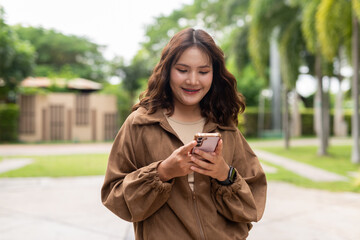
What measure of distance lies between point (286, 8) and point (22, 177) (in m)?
9.70

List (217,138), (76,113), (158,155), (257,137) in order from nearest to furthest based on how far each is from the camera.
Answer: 1. (217,138)
2. (158,155)
3. (76,113)
4. (257,137)

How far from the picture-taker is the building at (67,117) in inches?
741

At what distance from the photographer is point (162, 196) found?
52.5 inches

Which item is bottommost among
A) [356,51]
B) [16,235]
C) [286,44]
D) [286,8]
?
[16,235]

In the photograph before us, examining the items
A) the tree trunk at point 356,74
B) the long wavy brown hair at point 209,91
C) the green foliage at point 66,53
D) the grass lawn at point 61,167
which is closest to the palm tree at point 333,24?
the tree trunk at point 356,74

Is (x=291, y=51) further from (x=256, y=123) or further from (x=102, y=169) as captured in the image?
(x=256, y=123)

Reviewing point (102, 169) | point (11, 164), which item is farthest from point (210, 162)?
point (11, 164)

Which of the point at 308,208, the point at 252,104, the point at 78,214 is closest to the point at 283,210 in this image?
the point at 308,208

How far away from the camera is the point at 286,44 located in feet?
38.8

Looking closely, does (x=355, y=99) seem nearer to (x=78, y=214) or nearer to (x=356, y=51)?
(x=356, y=51)

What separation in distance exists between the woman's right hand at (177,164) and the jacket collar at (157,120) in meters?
0.19

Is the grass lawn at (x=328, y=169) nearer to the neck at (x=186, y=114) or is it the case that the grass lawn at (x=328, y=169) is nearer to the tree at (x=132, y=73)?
the neck at (x=186, y=114)

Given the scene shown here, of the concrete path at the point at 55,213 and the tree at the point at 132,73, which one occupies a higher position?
the tree at the point at 132,73

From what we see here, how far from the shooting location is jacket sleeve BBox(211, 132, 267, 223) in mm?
1399
